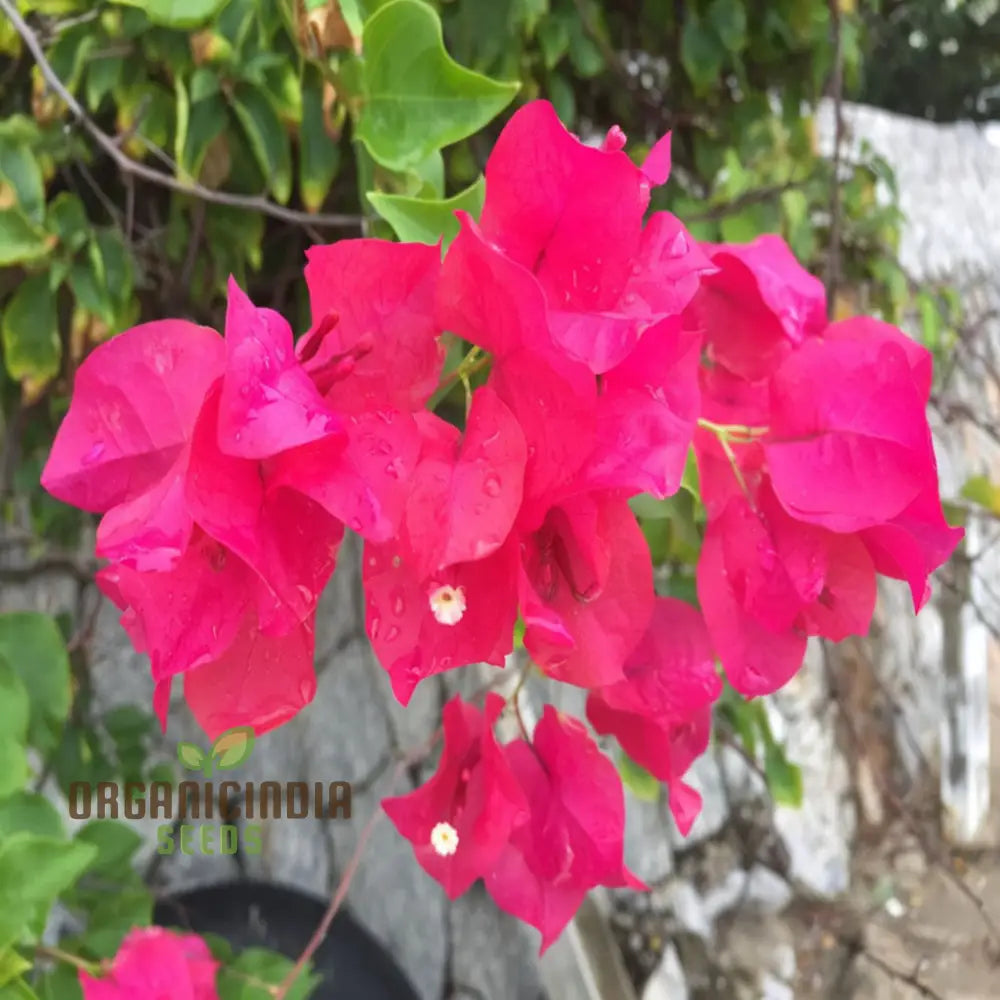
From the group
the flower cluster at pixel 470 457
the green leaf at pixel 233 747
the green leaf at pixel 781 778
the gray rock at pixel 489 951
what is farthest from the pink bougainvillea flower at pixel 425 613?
the gray rock at pixel 489 951

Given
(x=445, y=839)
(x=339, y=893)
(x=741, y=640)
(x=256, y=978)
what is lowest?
(x=256, y=978)

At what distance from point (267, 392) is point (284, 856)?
93 centimetres

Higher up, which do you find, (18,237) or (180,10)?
(180,10)

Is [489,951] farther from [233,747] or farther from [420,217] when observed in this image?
[420,217]

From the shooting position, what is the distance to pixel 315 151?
51 cm

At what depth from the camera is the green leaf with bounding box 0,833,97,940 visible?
366mm

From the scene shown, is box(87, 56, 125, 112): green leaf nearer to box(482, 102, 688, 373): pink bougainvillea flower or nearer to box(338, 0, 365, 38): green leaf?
box(338, 0, 365, 38): green leaf

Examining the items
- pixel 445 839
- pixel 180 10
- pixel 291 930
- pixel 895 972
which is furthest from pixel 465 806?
pixel 895 972

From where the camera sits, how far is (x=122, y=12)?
502 millimetres

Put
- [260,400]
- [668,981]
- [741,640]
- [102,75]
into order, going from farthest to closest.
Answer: [668,981], [102,75], [741,640], [260,400]

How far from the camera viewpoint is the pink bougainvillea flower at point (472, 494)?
20cm

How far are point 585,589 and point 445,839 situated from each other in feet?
0.55

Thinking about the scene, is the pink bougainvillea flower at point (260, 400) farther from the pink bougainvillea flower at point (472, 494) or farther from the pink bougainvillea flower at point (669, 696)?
the pink bougainvillea flower at point (669, 696)

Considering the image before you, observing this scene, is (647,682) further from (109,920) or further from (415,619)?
(109,920)
